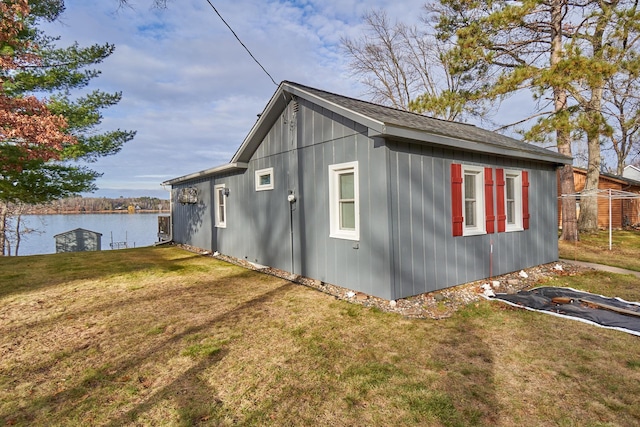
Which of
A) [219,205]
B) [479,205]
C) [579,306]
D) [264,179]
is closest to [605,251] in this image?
[479,205]

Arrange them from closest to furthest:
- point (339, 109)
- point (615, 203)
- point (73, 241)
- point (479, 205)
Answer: point (339, 109) → point (479, 205) → point (615, 203) → point (73, 241)

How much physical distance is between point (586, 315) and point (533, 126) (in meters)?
6.71

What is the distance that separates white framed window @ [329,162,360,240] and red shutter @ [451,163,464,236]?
5.56 feet

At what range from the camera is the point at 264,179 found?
26.1ft

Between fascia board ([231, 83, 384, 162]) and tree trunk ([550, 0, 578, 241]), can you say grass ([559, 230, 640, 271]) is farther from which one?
fascia board ([231, 83, 384, 162])

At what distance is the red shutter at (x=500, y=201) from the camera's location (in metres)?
6.37

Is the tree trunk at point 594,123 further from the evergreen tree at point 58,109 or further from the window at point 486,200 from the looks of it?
the evergreen tree at point 58,109

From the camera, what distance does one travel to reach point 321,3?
9.23 metres

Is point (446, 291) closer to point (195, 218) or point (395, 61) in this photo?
point (195, 218)

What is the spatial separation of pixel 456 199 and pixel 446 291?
1.56 m

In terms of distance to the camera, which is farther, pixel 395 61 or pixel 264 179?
pixel 395 61

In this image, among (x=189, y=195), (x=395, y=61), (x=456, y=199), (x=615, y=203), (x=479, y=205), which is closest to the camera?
(x=456, y=199)

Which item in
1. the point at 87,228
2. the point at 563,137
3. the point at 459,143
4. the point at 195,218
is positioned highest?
the point at 563,137

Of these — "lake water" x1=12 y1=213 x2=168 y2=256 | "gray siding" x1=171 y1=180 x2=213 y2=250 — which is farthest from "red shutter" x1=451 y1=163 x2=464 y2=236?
"lake water" x1=12 y1=213 x2=168 y2=256
